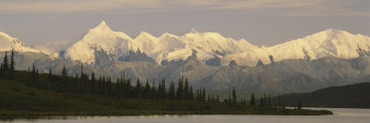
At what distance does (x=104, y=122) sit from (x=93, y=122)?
9.63 ft

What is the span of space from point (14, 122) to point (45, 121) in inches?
485

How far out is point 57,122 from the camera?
638 ft

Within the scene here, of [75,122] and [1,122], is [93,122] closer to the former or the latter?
[75,122]

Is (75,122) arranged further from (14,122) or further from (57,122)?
(14,122)

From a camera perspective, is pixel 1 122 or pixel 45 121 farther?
pixel 45 121

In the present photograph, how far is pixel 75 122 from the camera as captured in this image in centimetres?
19538

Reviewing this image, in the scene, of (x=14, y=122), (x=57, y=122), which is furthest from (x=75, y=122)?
(x=14, y=122)

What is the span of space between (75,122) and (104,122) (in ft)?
27.6

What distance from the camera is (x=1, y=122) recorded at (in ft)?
609

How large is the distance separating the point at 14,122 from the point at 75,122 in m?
16.4

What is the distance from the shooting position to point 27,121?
194875 millimetres

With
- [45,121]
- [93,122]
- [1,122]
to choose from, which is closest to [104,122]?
[93,122]

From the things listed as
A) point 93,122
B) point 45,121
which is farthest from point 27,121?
point 93,122

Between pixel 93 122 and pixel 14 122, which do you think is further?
pixel 93 122
